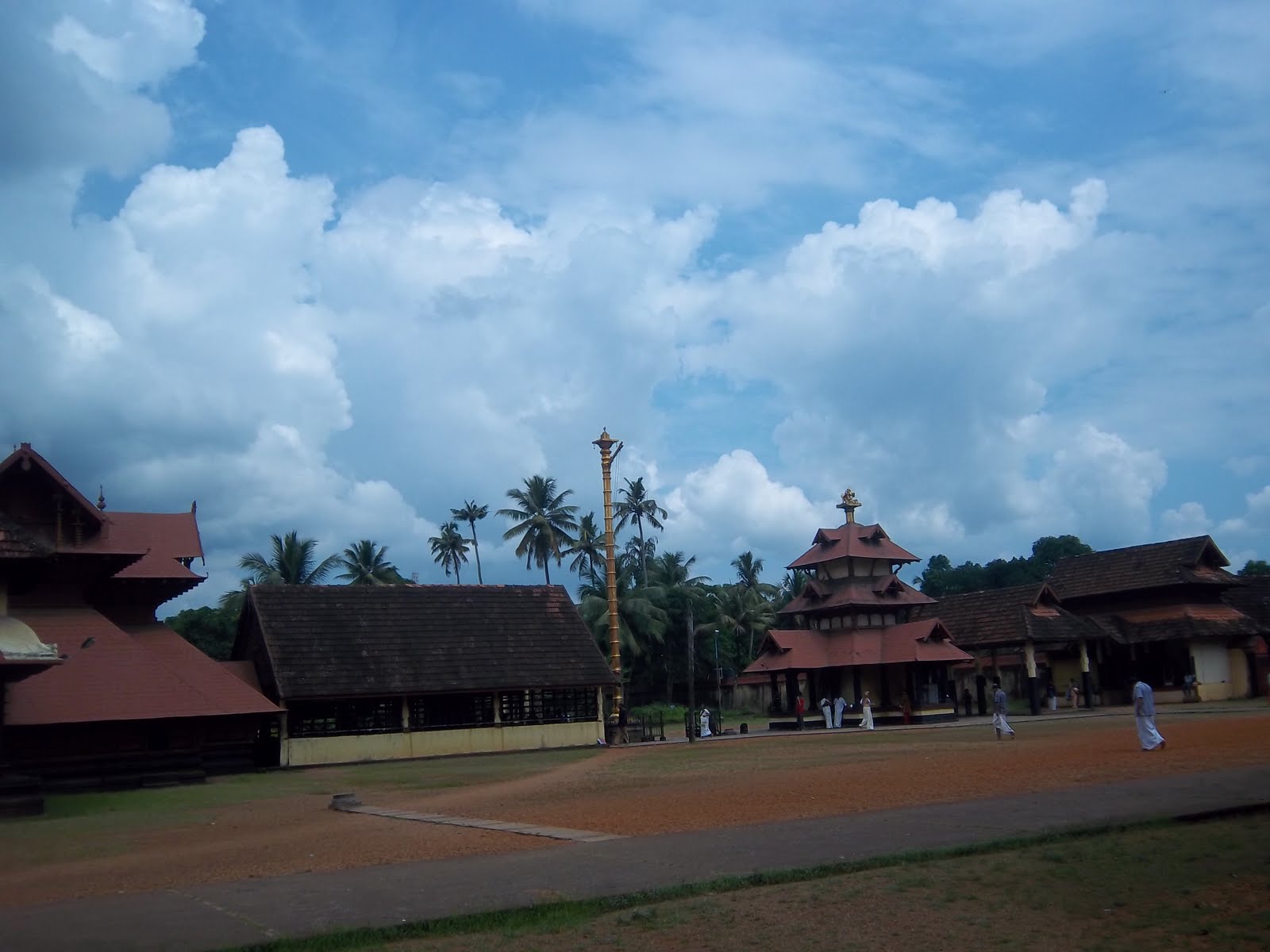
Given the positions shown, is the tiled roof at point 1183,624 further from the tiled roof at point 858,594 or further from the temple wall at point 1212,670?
the tiled roof at point 858,594

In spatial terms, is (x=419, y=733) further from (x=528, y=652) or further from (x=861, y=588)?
(x=861, y=588)

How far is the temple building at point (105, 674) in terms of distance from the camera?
85.9ft

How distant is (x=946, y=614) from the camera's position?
49.1 meters

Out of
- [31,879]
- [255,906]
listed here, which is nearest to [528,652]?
[31,879]

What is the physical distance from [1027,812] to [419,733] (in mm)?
25662

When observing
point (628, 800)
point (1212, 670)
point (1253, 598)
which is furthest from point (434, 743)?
point (1253, 598)

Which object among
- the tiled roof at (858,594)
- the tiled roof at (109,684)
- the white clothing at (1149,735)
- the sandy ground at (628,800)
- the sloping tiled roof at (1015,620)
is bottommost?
the sandy ground at (628,800)

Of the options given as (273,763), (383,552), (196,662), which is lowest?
(273,763)

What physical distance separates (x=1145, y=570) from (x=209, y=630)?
146 ft

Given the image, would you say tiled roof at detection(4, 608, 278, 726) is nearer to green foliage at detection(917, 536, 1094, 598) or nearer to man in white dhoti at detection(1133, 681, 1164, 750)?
man in white dhoti at detection(1133, 681, 1164, 750)

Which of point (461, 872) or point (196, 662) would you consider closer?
point (461, 872)

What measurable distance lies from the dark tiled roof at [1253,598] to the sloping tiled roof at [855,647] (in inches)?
692

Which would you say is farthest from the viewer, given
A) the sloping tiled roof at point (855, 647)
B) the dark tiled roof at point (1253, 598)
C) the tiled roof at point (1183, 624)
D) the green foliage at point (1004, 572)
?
the green foliage at point (1004, 572)

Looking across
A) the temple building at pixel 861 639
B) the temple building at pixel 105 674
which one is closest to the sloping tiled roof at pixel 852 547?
the temple building at pixel 861 639
